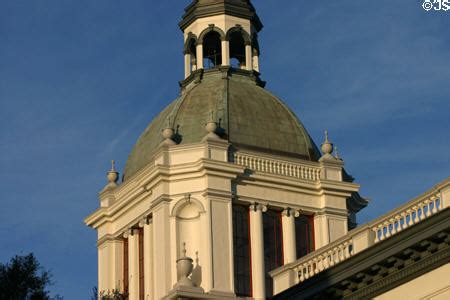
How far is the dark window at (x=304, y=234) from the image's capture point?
224ft

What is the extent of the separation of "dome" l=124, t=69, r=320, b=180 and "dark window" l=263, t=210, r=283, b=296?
254cm

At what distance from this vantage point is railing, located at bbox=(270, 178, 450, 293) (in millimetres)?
48344

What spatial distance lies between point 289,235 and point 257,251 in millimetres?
1605

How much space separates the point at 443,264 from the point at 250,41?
2734 centimetres

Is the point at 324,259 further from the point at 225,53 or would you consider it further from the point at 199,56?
Result: the point at 199,56

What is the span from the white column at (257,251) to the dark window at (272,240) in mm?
451

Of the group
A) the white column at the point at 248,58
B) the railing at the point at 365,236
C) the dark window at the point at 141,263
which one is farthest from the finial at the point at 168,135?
the railing at the point at 365,236

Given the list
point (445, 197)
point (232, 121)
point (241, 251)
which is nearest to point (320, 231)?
point (241, 251)

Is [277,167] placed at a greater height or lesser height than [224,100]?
lesser

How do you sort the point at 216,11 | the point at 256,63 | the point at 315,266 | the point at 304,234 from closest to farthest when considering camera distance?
1. the point at 315,266
2. the point at 304,234
3. the point at 216,11
4. the point at 256,63

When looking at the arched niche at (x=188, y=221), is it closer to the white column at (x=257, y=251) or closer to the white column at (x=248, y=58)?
the white column at (x=257, y=251)

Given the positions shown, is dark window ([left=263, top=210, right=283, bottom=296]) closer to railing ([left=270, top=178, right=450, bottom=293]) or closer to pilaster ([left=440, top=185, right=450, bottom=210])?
railing ([left=270, top=178, right=450, bottom=293])

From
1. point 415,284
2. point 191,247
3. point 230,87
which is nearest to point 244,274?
point 191,247

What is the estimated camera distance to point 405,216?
161 ft
